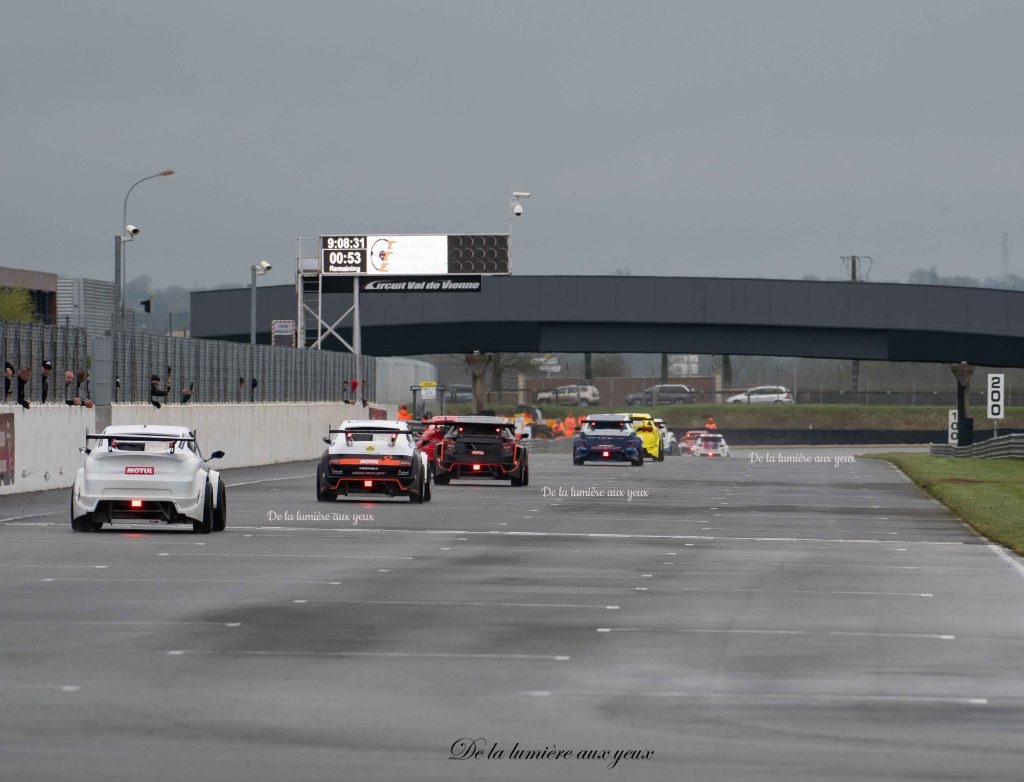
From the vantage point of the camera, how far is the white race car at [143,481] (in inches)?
969

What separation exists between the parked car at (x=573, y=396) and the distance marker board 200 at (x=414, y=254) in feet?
212

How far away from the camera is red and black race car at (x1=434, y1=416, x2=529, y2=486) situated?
42.1 m

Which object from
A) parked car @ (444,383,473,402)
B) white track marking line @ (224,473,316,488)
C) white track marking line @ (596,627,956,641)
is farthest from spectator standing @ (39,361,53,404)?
parked car @ (444,383,473,402)

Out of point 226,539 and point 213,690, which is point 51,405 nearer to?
point 226,539

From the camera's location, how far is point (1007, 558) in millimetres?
22828

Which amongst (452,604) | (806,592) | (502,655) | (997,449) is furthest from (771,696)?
(997,449)

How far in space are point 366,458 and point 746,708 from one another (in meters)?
23.3

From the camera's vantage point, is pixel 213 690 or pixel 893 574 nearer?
pixel 213 690

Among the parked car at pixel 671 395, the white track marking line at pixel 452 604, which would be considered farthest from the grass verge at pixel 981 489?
the parked car at pixel 671 395

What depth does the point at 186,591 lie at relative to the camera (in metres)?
17.2

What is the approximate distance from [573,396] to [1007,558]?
13181cm

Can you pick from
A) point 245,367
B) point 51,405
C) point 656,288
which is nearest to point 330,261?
point 656,288

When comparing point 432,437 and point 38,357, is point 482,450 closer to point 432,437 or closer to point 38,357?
point 432,437

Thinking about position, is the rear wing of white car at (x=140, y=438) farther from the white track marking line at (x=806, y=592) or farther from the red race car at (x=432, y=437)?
the red race car at (x=432, y=437)
